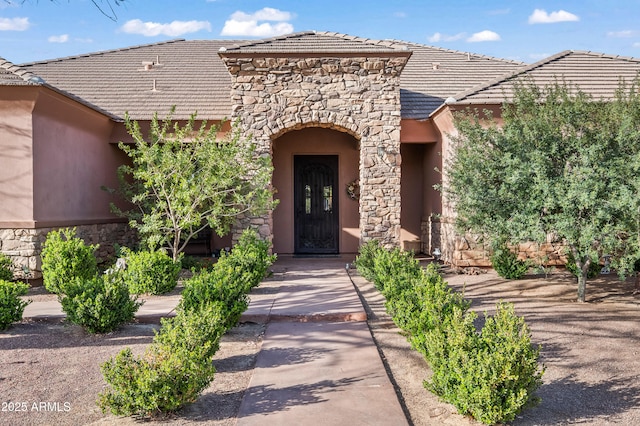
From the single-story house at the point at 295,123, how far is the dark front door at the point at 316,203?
3 centimetres

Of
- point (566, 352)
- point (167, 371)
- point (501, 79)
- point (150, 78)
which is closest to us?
point (167, 371)

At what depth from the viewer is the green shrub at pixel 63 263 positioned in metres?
8.52

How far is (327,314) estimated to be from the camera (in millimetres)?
6910

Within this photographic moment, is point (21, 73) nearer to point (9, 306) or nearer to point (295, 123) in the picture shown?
point (9, 306)

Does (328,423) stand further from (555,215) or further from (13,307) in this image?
(555,215)

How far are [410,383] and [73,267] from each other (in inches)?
249

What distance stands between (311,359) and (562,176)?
15.9ft

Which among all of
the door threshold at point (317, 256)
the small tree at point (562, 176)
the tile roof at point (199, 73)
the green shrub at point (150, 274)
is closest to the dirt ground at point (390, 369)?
the small tree at point (562, 176)

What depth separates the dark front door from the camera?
1492cm

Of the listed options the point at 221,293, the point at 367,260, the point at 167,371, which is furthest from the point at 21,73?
the point at 167,371

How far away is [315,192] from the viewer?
15.0 metres

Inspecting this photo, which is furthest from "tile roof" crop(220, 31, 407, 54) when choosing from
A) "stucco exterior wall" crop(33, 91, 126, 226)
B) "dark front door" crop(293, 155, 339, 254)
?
"stucco exterior wall" crop(33, 91, 126, 226)

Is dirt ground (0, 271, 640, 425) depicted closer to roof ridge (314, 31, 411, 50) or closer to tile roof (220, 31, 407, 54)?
tile roof (220, 31, 407, 54)

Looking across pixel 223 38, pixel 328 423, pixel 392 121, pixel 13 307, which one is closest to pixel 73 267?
pixel 13 307
